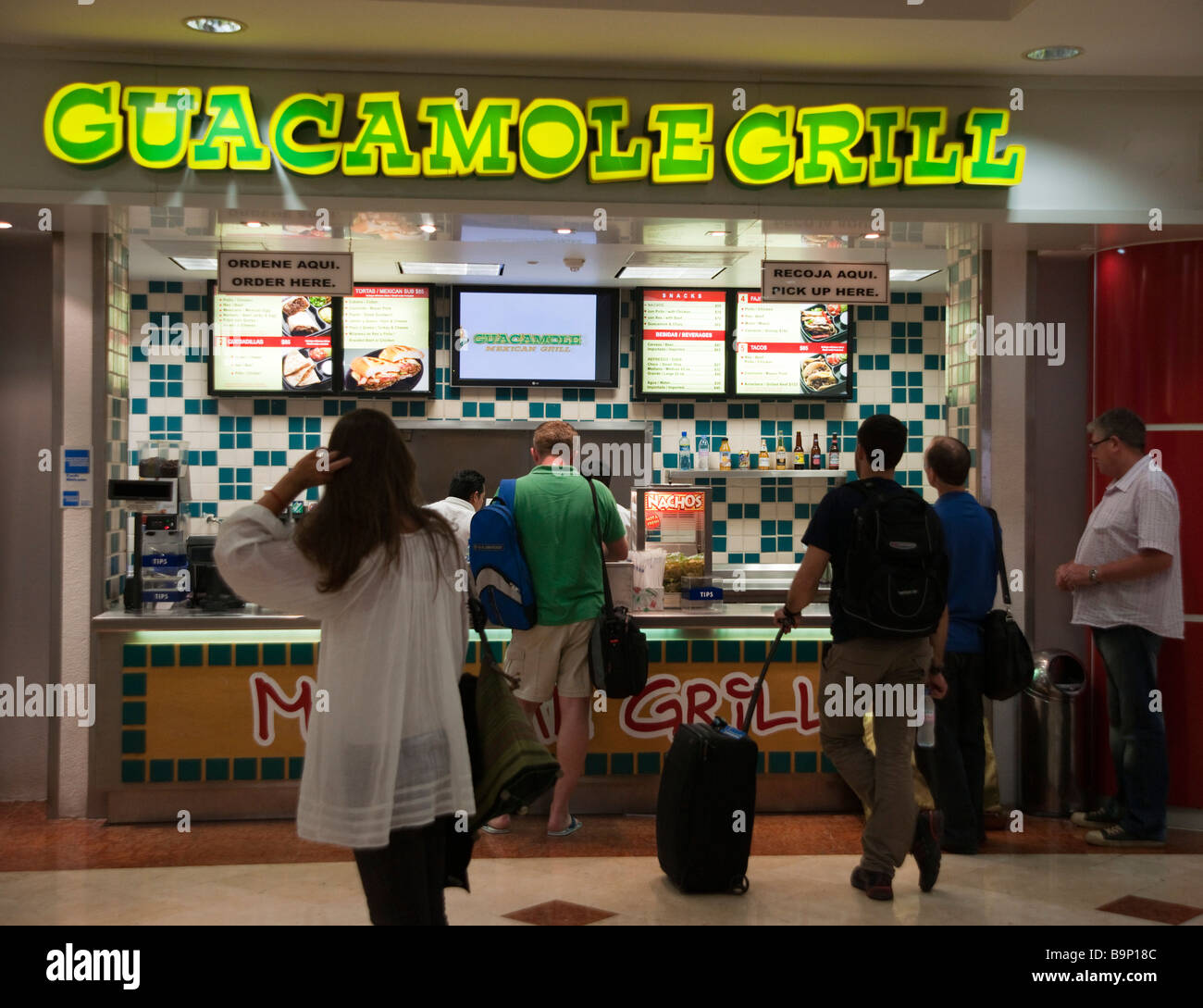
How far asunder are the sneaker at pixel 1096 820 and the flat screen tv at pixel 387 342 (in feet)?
15.0

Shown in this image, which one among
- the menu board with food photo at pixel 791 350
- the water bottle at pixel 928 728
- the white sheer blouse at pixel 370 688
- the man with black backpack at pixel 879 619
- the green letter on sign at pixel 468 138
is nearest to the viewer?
the white sheer blouse at pixel 370 688

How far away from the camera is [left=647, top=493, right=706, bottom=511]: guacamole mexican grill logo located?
6.32 m

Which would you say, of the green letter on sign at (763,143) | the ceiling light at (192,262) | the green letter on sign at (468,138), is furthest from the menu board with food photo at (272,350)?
the green letter on sign at (763,143)

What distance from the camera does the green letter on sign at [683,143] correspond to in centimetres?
498

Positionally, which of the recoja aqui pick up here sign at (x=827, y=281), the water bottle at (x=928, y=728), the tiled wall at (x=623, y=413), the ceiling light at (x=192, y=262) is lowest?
the water bottle at (x=928, y=728)

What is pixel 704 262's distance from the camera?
6.53m

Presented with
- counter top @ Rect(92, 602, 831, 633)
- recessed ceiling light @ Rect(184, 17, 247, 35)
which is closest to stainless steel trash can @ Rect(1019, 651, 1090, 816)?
counter top @ Rect(92, 602, 831, 633)

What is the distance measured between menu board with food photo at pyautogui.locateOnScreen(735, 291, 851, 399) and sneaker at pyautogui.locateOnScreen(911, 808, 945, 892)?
13.0 feet

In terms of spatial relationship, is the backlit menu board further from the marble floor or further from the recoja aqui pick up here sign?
the marble floor

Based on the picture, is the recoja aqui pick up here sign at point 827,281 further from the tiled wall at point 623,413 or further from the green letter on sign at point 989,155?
the tiled wall at point 623,413

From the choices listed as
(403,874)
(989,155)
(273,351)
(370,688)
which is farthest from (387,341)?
(403,874)

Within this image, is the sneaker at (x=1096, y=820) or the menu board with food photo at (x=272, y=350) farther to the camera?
the menu board with food photo at (x=272, y=350)

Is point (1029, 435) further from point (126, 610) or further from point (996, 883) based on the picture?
point (126, 610)

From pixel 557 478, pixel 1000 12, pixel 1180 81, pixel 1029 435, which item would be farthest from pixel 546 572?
pixel 1180 81
